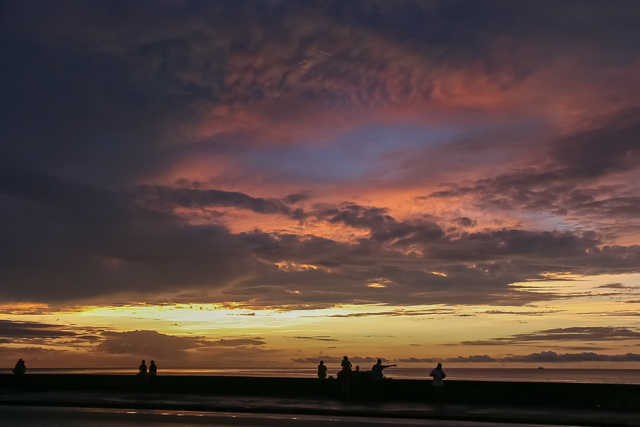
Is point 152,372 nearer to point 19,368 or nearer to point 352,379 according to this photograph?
point 19,368

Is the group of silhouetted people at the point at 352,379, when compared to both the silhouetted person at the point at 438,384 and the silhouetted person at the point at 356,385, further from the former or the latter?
the silhouetted person at the point at 438,384

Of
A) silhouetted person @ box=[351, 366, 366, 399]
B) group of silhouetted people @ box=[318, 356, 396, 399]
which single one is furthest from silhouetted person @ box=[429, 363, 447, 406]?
silhouetted person @ box=[351, 366, 366, 399]

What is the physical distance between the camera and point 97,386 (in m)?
31.6

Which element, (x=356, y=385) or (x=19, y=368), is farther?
(x=19, y=368)

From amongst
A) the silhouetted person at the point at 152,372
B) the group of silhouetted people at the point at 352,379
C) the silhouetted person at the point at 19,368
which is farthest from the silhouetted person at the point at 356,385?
the silhouetted person at the point at 19,368

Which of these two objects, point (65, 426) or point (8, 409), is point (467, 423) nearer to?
point (65, 426)

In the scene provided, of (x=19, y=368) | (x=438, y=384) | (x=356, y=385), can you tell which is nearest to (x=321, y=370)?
(x=356, y=385)

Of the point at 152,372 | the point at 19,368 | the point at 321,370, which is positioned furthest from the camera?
the point at 19,368

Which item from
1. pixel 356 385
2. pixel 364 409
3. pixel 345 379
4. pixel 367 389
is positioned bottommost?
pixel 364 409

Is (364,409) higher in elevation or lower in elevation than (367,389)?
lower

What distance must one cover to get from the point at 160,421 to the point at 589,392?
51.7 feet

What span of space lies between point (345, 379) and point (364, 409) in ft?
13.2

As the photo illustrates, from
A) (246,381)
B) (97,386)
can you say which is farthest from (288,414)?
(97,386)

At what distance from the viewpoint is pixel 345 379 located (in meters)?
24.1
